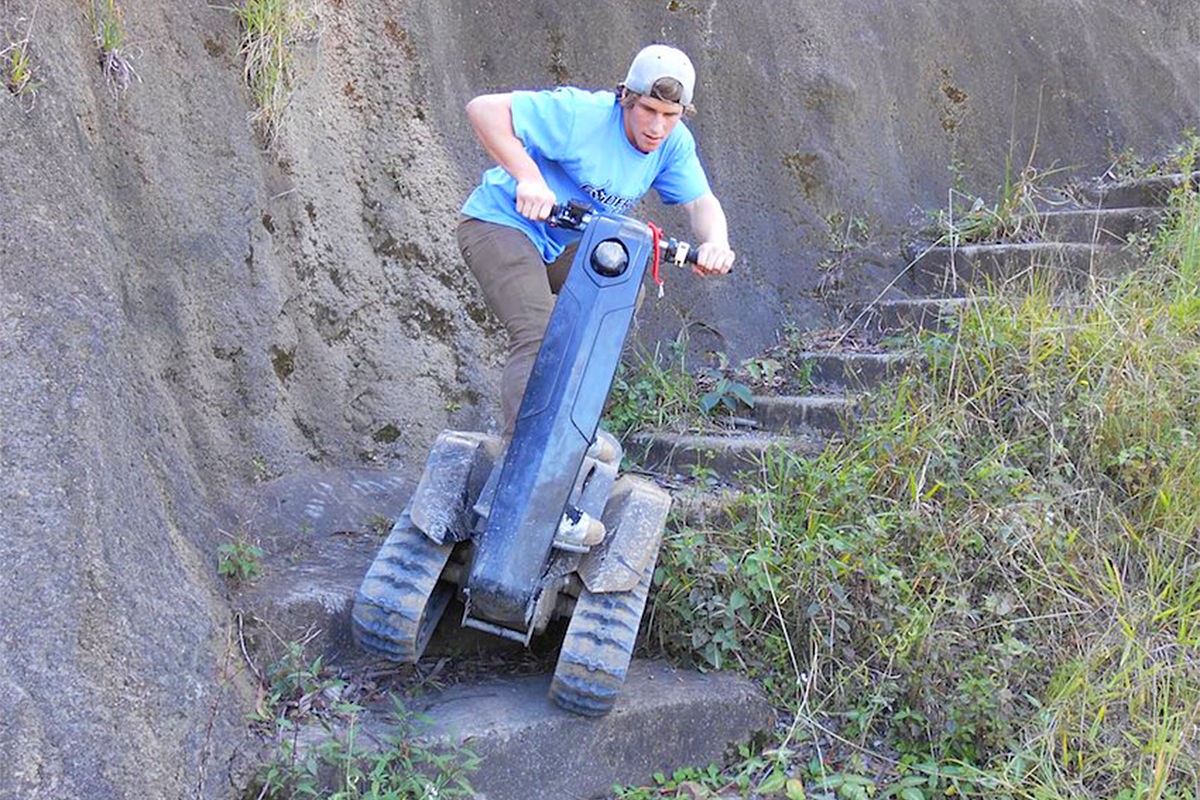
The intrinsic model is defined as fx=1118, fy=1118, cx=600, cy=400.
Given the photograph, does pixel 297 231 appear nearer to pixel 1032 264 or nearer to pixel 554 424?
pixel 554 424

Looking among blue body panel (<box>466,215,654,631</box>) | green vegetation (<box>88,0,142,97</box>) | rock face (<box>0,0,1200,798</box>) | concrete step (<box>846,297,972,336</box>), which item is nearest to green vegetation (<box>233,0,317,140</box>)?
rock face (<box>0,0,1200,798</box>)

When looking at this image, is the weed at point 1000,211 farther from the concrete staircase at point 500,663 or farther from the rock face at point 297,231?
the concrete staircase at point 500,663

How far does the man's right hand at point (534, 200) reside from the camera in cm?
285

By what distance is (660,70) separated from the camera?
3010mm

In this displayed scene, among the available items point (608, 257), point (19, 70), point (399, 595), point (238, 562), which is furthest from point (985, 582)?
point (19, 70)

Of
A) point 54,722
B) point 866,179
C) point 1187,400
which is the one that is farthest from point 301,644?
point 866,179

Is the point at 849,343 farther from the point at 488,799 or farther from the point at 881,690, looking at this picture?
the point at 488,799

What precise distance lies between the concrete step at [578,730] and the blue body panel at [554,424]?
285 mm

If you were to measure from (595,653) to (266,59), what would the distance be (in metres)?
2.68

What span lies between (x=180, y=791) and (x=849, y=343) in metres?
3.70

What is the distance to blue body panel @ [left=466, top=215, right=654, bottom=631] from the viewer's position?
2639mm

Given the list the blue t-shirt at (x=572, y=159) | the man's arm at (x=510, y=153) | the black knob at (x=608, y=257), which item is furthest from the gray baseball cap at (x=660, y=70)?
the black knob at (x=608, y=257)

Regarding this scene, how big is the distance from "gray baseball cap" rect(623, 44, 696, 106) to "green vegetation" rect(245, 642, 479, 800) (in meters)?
1.74

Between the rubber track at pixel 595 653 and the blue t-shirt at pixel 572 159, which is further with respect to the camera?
the blue t-shirt at pixel 572 159
